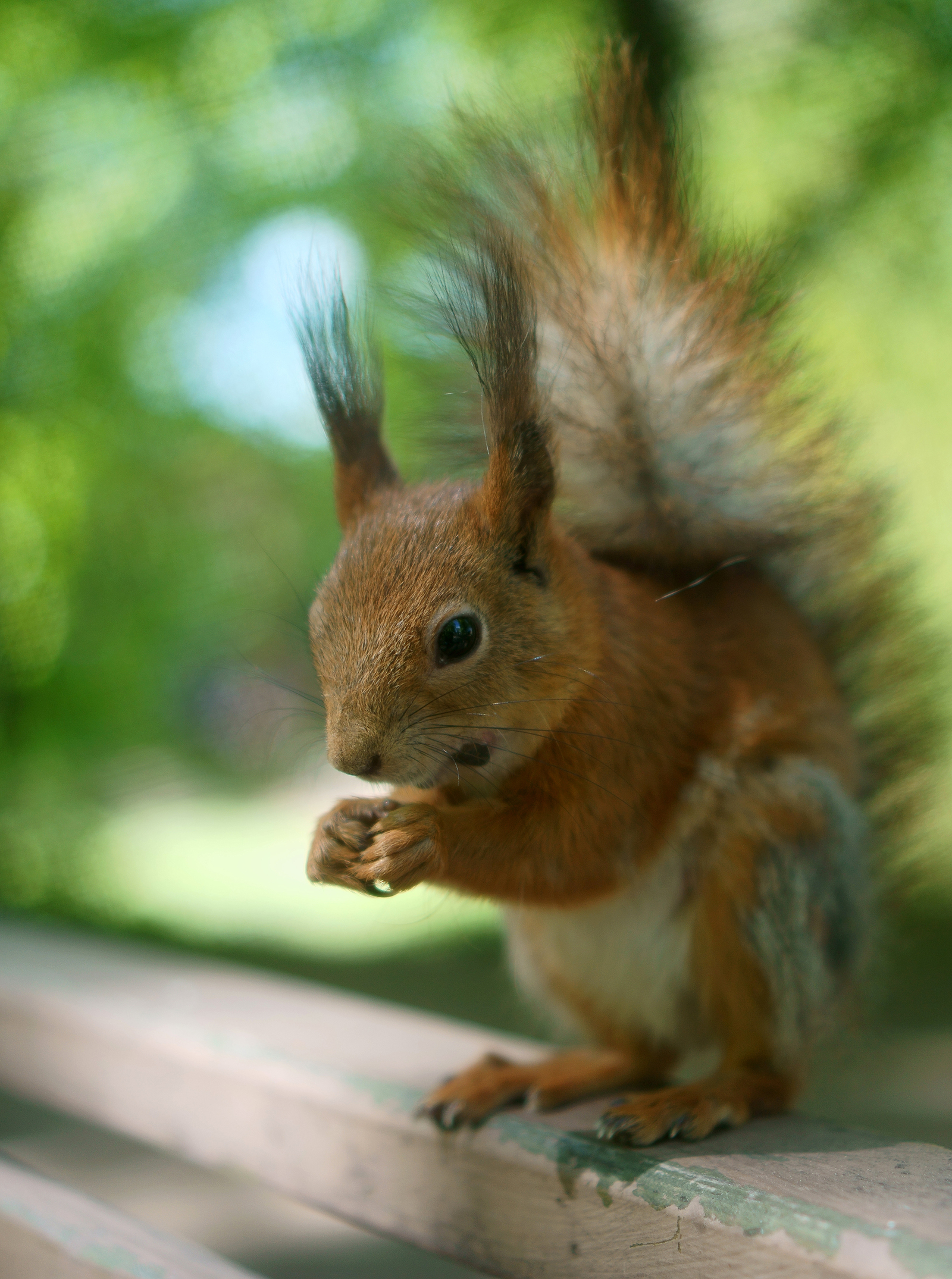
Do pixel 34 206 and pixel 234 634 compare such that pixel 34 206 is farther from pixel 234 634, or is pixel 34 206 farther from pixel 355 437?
pixel 355 437

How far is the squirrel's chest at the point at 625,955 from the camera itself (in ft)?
2.92

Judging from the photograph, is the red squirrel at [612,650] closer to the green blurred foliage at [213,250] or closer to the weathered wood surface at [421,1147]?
the weathered wood surface at [421,1147]

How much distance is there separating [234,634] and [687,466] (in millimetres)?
1638

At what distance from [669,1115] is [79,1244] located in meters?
0.44

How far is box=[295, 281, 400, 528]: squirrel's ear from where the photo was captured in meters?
0.75

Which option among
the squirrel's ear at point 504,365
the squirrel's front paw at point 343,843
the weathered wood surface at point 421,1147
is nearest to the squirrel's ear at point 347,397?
the squirrel's ear at point 504,365

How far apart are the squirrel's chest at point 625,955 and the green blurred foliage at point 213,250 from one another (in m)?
1.14

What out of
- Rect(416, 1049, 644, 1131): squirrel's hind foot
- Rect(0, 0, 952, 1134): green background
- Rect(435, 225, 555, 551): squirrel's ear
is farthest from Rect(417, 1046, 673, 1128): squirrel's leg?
Rect(0, 0, 952, 1134): green background

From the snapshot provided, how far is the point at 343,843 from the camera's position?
696 mm

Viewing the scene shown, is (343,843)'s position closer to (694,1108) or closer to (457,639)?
(457,639)

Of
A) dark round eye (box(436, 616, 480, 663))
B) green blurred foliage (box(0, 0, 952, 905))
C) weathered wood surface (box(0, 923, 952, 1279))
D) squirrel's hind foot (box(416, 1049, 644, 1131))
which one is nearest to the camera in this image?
weathered wood surface (box(0, 923, 952, 1279))

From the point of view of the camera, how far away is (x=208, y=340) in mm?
2279

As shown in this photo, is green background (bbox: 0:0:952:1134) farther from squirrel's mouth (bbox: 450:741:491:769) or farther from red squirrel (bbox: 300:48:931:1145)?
squirrel's mouth (bbox: 450:741:491:769)

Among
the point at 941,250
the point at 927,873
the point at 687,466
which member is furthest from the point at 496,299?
the point at 941,250
